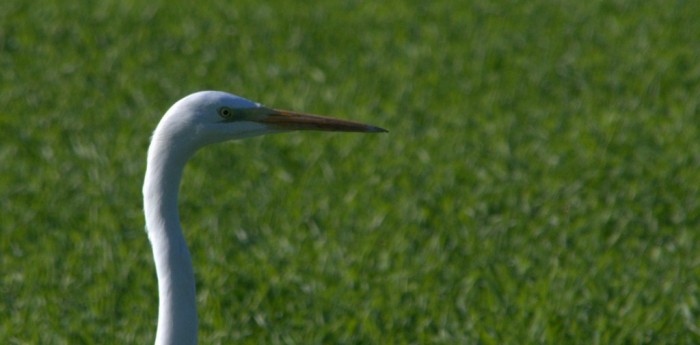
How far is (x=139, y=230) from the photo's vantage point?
7.38 meters

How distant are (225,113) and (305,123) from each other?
28cm

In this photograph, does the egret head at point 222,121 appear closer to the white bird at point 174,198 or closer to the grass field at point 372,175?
the white bird at point 174,198

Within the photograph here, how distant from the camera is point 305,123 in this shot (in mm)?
4199

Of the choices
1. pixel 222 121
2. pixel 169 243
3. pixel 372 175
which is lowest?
pixel 372 175

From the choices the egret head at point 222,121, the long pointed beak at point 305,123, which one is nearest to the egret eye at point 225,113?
the egret head at point 222,121

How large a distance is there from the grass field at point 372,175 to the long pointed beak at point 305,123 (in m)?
1.85

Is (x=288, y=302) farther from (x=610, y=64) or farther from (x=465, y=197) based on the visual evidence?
(x=610, y=64)

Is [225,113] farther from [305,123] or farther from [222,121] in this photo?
[305,123]

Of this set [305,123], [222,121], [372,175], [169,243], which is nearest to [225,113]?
[222,121]

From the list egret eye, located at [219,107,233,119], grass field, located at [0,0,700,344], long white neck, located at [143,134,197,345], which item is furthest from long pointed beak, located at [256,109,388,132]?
grass field, located at [0,0,700,344]

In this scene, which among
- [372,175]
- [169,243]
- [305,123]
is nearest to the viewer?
[169,243]

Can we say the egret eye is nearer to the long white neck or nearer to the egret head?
the egret head

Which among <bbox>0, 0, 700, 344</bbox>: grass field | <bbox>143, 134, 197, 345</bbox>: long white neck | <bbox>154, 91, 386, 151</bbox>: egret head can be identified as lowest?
<bbox>0, 0, 700, 344</bbox>: grass field

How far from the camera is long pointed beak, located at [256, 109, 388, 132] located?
419 centimetres
